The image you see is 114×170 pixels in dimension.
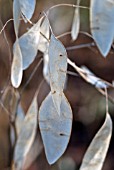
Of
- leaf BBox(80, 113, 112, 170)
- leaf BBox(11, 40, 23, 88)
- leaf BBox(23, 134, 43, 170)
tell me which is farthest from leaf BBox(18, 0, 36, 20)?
leaf BBox(23, 134, 43, 170)

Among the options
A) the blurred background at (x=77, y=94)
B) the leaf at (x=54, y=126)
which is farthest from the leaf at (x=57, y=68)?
the blurred background at (x=77, y=94)

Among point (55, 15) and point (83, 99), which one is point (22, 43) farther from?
point (83, 99)

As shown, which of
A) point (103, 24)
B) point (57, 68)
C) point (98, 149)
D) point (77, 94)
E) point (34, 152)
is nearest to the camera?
point (57, 68)

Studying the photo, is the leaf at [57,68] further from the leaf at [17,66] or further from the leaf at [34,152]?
the leaf at [34,152]

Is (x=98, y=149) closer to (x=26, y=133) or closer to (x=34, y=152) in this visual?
(x=26, y=133)

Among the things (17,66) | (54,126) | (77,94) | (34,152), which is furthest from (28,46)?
(77,94)

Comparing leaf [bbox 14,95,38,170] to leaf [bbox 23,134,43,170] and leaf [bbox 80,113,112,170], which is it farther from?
leaf [bbox 23,134,43,170]

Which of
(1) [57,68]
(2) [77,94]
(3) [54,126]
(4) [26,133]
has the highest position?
(1) [57,68]
